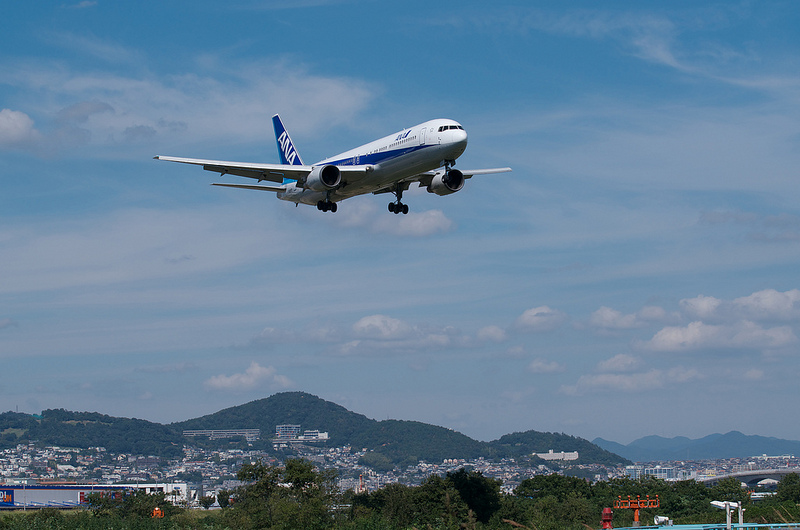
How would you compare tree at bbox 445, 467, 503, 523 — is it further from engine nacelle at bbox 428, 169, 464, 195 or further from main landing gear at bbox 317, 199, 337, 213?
engine nacelle at bbox 428, 169, 464, 195

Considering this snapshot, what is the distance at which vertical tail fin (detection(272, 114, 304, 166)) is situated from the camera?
74875 mm

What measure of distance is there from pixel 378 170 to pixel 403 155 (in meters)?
2.48

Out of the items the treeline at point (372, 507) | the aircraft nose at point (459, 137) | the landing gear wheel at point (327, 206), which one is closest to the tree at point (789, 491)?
the treeline at point (372, 507)

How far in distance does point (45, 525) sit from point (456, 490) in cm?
4681

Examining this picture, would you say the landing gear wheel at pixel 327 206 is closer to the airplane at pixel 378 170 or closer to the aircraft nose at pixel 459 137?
the airplane at pixel 378 170

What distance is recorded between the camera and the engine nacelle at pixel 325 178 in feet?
174

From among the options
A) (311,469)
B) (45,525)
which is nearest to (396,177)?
(45,525)

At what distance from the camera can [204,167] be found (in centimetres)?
5409

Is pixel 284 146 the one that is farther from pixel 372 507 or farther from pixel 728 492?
pixel 728 492

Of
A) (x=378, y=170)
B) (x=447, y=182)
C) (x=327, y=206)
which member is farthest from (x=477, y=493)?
(x=378, y=170)

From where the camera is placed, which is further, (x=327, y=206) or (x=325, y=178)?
(x=327, y=206)

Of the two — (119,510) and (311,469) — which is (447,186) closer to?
(311,469)

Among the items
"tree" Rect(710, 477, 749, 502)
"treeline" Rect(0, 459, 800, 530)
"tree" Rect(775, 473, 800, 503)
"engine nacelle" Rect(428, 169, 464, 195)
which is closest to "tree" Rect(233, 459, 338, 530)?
"treeline" Rect(0, 459, 800, 530)

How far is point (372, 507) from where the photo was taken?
98.4 m
